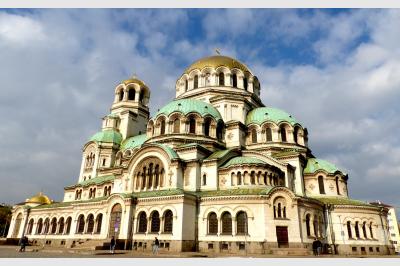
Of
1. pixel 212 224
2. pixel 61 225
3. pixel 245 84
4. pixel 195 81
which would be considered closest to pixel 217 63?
pixel 195 81

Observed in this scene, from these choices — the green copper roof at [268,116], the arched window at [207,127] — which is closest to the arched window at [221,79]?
the green copper roof at [268,116]

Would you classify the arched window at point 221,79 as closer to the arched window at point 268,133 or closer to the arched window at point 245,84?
the arched window at point 245,84

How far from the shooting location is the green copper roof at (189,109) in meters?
36.5

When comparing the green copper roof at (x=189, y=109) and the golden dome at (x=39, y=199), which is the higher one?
the green copper roof at (x=189, y=109)

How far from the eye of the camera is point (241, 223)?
2689cm

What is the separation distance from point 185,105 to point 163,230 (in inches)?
620

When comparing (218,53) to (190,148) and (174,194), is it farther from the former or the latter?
(174,194)

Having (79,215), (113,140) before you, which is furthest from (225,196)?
(113,140)

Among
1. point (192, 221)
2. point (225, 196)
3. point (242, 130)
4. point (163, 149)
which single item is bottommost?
point (192, 221)

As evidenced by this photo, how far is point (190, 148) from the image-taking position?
3278 centimetres

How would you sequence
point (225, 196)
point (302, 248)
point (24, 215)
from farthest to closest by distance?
point (24, 215) → point (225, 196) → point (302, 248)

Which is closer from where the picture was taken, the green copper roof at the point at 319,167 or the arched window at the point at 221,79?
the green copper roof at the point at 319,167

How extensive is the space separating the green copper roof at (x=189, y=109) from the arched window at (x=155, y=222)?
1251 centimetres

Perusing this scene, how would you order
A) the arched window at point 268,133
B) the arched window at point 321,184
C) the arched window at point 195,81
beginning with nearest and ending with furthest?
the arched window at point 321,184 < the arched window at point 268,133 < the arched window at point 195,81
